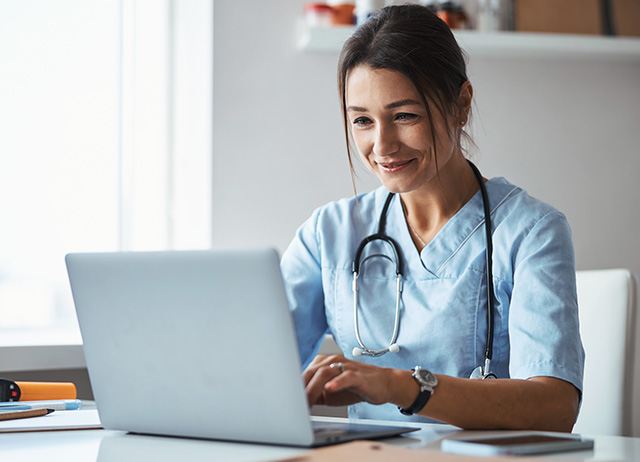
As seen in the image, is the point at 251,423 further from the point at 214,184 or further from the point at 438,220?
the point at 214,184

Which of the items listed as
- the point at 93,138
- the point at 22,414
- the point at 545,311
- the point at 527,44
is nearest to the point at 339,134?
the point at 527,44

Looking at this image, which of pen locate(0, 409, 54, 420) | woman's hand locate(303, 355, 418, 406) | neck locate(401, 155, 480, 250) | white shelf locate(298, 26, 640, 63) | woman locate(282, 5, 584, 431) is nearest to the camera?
woman's hand locate(303, 355, 418, 406)

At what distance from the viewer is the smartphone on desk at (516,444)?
718 millimetres

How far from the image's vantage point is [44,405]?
1112mm

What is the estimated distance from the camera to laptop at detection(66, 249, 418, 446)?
2.42 feet

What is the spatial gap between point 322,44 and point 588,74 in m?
0.82

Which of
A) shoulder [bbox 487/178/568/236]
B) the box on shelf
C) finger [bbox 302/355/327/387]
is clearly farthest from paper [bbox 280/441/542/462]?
the box on shelf

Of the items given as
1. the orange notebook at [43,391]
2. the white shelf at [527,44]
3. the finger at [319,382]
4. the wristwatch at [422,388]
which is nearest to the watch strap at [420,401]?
the wristwatch at [422,388]

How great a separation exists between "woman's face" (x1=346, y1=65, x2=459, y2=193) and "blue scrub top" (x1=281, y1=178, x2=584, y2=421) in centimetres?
11

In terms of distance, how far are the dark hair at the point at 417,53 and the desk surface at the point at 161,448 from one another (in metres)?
0.57

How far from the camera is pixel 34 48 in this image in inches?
82.5

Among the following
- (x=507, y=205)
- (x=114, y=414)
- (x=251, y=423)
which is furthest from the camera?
(x=507, y=205)

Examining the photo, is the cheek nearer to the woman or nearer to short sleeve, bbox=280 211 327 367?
the woman

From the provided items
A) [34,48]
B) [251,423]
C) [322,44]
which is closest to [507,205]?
[251,423]
